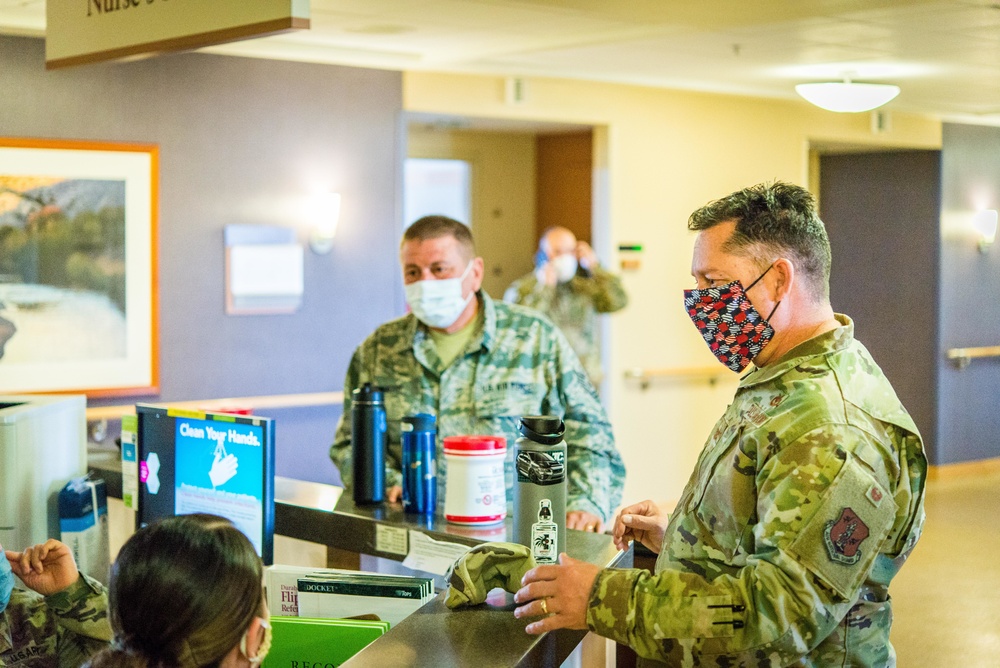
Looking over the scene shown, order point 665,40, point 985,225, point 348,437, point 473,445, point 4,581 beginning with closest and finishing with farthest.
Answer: point 4,581, point 473,445, point 348,437, point 665,40, point 985,225

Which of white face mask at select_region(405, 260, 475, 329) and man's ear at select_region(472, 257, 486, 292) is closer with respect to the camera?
white face mask at select_region(405, 260, 475, 329)

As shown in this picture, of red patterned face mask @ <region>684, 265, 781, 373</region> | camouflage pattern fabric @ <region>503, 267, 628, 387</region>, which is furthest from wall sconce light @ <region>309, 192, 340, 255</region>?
red patterned face mask @ <region>684, 265, 781, 373</region>

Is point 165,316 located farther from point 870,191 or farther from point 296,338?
point 870,191

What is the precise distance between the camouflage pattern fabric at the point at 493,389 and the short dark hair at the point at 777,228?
1.40m

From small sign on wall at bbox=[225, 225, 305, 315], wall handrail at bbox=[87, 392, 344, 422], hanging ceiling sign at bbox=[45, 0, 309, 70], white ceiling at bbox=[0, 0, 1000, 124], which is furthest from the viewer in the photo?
small sign on wall at bbox=[225, 225, 305, 315]

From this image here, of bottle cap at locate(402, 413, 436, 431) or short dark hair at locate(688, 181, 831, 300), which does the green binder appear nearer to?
bottle cap at locate(402, 413, 436, 431)

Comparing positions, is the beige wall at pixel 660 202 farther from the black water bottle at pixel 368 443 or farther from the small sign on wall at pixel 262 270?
the black water bottle at pixel 368 443

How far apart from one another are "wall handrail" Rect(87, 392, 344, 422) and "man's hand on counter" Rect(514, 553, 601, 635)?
12.4ft

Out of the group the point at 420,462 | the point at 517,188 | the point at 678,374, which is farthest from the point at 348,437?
the point at 517,188

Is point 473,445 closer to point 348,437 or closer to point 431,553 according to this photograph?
point 431,553

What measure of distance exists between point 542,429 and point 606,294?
191 inches

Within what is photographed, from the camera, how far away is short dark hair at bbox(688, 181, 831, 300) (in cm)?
190

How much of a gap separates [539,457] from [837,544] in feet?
2.48

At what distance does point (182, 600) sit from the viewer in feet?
5.27
